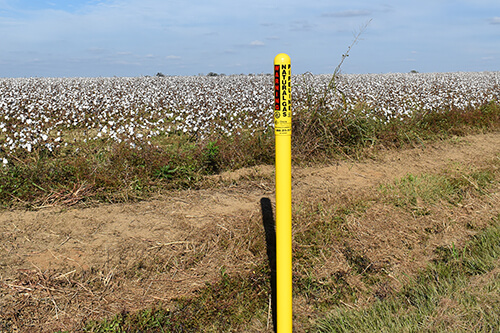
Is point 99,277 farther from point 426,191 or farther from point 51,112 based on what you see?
point 51,112

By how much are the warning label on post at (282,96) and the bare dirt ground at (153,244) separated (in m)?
1.81

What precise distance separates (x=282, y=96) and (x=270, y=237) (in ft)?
7.50

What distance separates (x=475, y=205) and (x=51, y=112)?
11352 millimetres

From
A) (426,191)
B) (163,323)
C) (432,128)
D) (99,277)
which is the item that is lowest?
(163,323)

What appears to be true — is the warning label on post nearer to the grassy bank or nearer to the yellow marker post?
the yellow marker post

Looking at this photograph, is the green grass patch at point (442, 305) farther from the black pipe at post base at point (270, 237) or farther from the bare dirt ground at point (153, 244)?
the black pipe at post base at point (270, 237)

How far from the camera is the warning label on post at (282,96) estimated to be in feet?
8.29

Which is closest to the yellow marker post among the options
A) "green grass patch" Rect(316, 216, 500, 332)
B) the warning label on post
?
the warning label on post

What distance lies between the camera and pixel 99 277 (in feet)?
12.1

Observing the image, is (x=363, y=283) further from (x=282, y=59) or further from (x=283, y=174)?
(x=282, y=59)

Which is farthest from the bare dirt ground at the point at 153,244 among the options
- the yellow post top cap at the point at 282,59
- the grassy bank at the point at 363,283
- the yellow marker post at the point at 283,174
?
the yellow post top cap at the point at 282,59

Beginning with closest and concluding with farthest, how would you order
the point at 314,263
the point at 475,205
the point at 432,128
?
the point at 314,263 → the point at 475,205 → the point at 432,128

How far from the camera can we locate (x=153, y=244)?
13.4 feet

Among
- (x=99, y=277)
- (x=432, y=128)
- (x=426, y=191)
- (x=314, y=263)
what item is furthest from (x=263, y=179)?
(x=432, y=128)
